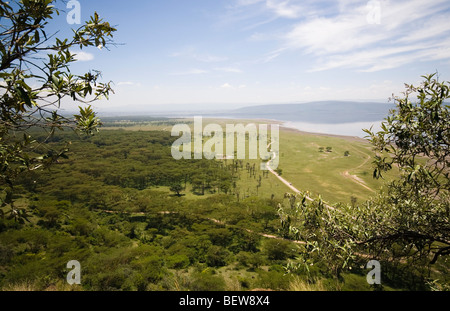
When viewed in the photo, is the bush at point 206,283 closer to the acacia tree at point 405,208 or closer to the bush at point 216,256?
the bush at point 216,256

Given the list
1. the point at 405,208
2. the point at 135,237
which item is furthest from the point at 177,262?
the point at 405,208

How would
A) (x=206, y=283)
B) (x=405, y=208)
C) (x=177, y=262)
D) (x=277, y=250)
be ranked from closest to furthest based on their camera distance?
(x=405, y=208), (x=206, y=283), (x=177, y=262), (x=277, y=250)

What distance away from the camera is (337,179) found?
51.0 meters

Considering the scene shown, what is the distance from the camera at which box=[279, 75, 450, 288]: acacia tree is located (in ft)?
16.0

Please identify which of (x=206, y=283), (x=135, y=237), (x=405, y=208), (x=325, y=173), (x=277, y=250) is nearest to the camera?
(x=405, y=208)

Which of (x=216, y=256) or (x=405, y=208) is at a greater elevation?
(x=405, y=208)

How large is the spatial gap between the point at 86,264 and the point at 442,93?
91.3 feet

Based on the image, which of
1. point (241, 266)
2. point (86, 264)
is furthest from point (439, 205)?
point (86, 264)

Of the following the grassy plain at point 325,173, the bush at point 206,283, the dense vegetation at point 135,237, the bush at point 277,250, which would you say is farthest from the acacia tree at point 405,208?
the grassy plain at point 325,173

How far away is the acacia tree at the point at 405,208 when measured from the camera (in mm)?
4883

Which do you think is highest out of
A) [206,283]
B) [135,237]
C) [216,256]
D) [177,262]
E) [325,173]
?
[325,173]

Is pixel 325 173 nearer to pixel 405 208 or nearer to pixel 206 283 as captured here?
pixel 206 283

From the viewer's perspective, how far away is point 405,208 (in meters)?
6.64
